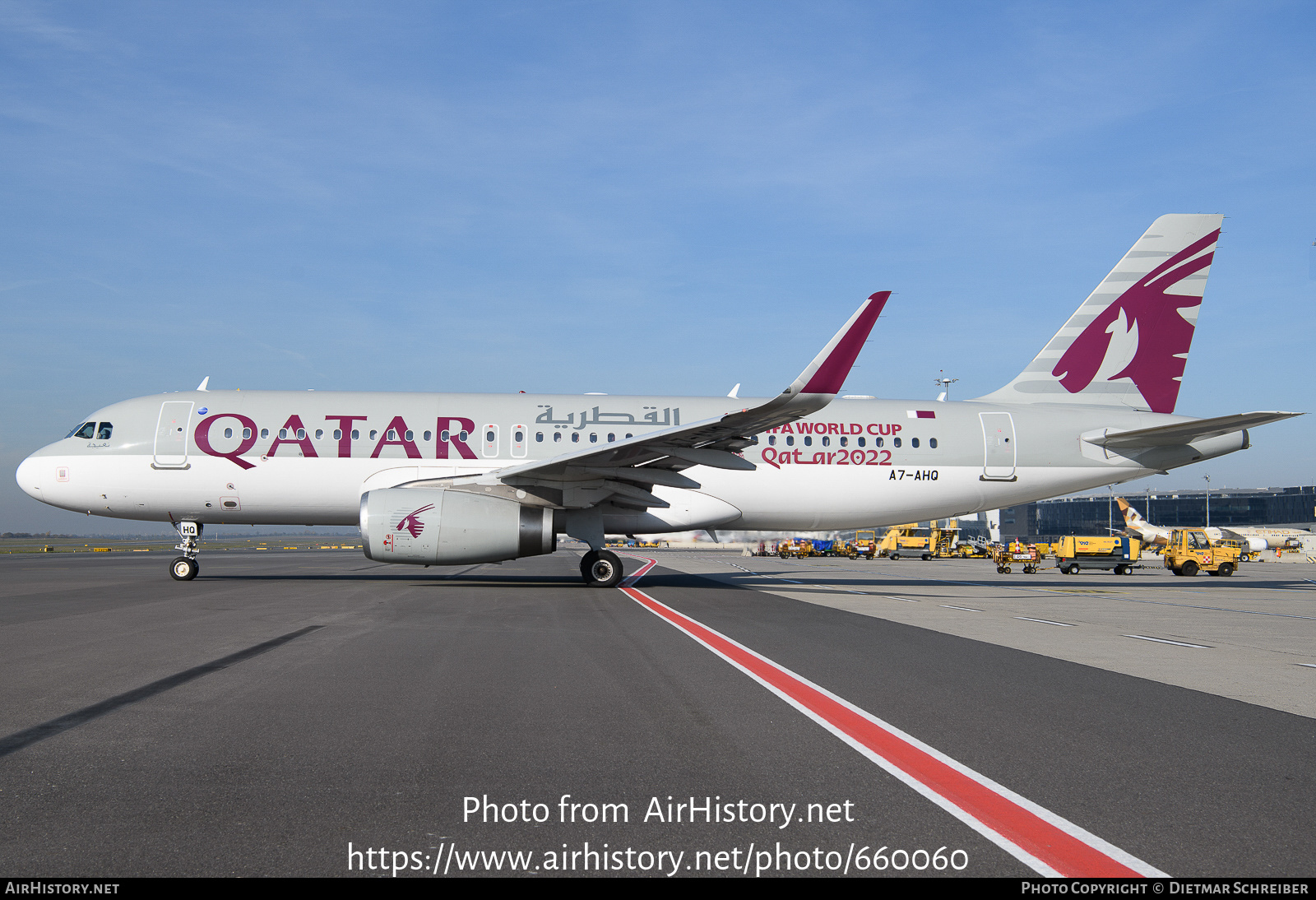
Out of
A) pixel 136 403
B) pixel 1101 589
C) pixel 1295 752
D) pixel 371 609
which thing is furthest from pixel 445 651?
pixel 1101 589

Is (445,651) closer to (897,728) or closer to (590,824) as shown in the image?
(897,728)

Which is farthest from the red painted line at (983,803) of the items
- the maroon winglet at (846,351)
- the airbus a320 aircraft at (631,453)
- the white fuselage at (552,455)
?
the white fuselage at (552,455)

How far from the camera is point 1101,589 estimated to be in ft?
77.8

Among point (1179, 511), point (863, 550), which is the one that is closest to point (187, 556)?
point (863, 550)

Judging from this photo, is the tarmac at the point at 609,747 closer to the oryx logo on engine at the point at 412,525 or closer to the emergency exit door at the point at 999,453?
the oryx logo on engine at the point at 412,525

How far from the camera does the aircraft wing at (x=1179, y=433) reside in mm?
18516

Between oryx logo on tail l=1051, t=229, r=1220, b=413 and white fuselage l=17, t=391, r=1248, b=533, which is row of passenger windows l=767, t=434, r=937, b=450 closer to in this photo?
white fuselage l=17, t=391, r=1248, b=533

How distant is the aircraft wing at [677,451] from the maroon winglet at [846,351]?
0.01 metres

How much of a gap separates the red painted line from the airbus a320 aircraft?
10073mm

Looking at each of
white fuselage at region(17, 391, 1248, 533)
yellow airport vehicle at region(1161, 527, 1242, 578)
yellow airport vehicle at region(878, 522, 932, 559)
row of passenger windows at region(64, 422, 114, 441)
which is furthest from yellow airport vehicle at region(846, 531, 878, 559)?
row of passenger windows at region(64, 422, 114, 441)

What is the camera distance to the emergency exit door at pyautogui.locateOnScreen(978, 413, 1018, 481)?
20797 mm

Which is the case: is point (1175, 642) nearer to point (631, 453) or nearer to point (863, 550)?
point (631, 453)

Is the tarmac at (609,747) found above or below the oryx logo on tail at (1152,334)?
below

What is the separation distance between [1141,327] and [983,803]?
2108cm
